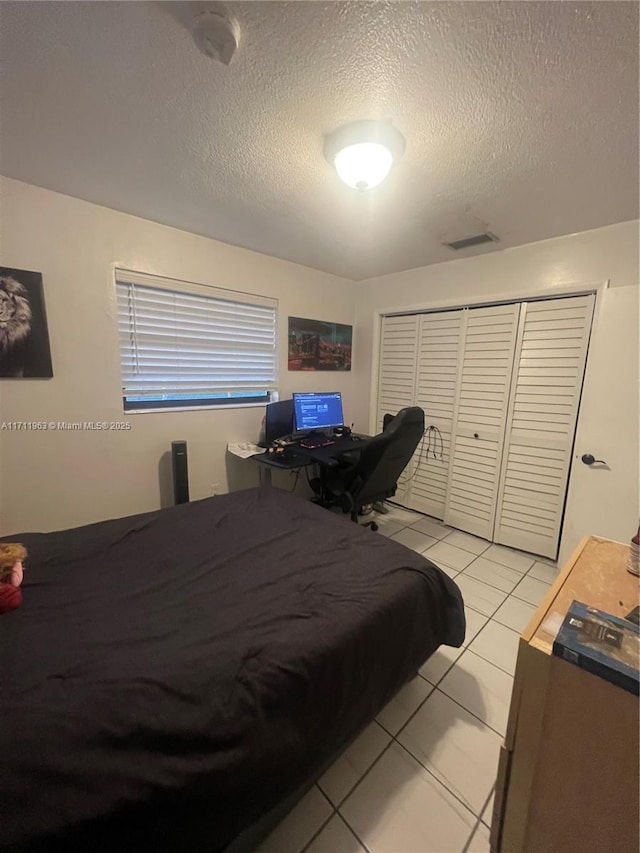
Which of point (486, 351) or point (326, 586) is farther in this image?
point (486, 351)

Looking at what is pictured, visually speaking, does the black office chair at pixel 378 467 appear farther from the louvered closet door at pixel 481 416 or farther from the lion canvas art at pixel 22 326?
the lion canvas art at pixel 22 326

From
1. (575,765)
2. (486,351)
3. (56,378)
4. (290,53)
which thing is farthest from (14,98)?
(486,351)

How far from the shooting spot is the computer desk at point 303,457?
96.1 inches

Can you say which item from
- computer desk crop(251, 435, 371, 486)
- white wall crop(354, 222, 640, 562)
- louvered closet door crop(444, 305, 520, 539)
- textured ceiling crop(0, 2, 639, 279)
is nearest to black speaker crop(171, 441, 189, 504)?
computer desk crop(251, 435, 371, 486)

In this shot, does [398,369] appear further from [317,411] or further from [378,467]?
[378,467]

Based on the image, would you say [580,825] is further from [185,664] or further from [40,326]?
[40,326]

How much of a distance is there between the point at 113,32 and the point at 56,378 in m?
1.64

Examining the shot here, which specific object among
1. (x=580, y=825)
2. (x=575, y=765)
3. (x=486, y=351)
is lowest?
(x=580, y=825)

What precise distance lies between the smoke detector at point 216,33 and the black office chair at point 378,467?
5.91 ft

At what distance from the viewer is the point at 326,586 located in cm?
128

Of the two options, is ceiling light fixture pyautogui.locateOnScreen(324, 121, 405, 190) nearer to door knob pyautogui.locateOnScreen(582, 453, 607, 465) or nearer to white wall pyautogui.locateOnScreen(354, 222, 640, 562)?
white wall pyautogui.locateOnScreen(354, 222, 640, 562)

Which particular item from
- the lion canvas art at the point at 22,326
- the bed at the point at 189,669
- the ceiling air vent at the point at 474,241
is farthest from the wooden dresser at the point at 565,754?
the lion canvas art at the point at 22,326

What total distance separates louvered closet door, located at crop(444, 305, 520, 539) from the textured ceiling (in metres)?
0.80

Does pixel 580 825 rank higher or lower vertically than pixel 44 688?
lower
